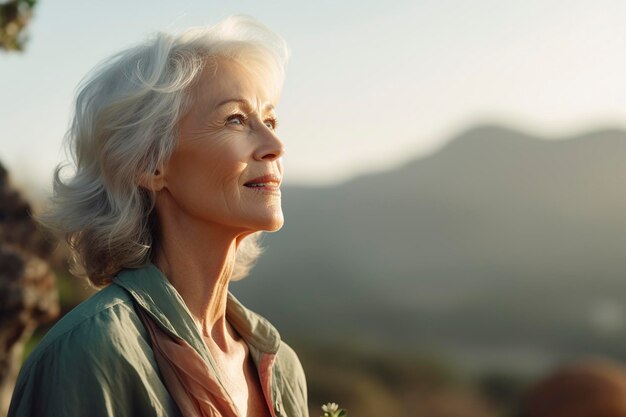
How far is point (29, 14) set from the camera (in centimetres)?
504

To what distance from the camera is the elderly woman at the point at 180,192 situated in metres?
2.21

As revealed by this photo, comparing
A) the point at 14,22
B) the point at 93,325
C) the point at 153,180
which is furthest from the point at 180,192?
the point at 14,22

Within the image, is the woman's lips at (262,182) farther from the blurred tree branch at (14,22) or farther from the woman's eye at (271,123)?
the blurred tree branch at (14,22)

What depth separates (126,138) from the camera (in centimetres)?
233

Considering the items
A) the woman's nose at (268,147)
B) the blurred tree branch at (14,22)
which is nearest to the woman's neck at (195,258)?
the woman's nose at (268,147)

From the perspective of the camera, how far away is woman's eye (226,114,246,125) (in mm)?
2361

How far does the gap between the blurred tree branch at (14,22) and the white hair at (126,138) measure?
2790mm

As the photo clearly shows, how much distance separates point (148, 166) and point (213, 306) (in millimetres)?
416

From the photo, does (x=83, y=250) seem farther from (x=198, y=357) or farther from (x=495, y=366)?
(x=495, y=366)

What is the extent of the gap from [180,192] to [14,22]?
3.09 meters

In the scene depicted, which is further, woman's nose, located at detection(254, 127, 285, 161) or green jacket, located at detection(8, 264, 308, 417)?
woman's nose, located at detection(254, 127, 285, 161)

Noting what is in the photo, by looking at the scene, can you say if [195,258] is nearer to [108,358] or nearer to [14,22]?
[108,358]

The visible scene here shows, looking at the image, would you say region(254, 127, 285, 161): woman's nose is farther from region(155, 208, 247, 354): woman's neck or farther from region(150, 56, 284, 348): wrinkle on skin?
region(155, 208, 247, 354): woman's neck

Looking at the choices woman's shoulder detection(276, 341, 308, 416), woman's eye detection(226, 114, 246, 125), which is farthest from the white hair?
woman's shoulder detection(276, 341, 308, 416)
